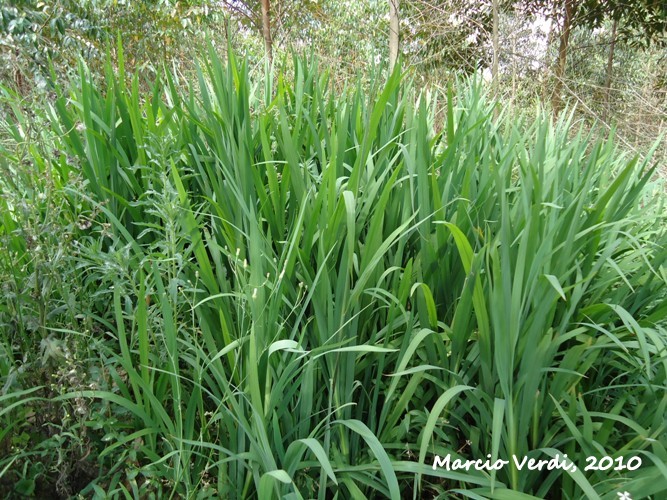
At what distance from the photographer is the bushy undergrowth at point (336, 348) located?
1.11 meters

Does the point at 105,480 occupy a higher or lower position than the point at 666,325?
lower

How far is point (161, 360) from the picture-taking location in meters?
1.25

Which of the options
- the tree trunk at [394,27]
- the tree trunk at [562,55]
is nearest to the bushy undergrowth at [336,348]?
the tree trunk at [394,27]

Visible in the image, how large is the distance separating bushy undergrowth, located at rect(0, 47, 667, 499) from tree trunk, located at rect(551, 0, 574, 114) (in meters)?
5.94

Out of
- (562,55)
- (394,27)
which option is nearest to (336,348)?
(394,27)

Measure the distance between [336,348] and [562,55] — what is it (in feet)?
24.9

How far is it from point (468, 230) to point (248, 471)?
2.48 feet

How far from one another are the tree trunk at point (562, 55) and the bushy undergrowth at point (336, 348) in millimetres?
5936

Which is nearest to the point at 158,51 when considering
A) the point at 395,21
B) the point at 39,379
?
the point at 395,21

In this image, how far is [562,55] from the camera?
751 cm

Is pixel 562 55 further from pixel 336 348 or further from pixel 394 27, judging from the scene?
pixel 336 348

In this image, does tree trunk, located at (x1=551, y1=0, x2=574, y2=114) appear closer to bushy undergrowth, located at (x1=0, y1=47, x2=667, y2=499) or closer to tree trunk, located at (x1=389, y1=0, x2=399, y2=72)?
tree trunk, located at (x1=389, y1=0, x2=399, y2=72)

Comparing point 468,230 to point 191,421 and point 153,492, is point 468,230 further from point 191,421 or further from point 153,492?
point 153,492

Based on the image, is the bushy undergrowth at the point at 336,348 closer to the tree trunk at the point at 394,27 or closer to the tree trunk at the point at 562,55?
the tree trunk at the point at 394,27
